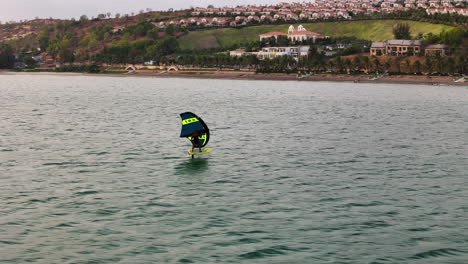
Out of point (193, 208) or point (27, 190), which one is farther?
point (27, 190)

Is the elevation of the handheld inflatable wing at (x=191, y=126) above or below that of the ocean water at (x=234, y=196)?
above

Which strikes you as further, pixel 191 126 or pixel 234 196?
pixel 191 126

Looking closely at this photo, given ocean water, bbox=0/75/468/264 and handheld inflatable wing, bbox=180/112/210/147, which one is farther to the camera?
handheld inflatable wing, bbox=180/112/210/147

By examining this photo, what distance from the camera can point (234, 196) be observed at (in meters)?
35.7

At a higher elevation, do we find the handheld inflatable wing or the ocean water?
→ the handheld inflatable wing

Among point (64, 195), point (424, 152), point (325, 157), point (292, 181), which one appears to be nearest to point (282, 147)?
point (325, 157)

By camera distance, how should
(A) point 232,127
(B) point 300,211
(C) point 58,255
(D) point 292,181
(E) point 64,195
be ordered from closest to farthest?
1. (C) point 58,255
2. (B) point 300,211
3. (E) point 64,195
4. (D) point 292,181
5. (A) point 232,127

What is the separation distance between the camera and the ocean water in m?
26.0

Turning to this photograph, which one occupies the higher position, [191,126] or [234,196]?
[191,126]

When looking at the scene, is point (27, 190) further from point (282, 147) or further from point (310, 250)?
point (282, 147)

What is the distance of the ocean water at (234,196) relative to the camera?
26.0 metres

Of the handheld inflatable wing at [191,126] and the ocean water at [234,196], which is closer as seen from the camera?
the ocean water at [234,196]

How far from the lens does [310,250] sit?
26.0 m

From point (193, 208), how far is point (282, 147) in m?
25.7
